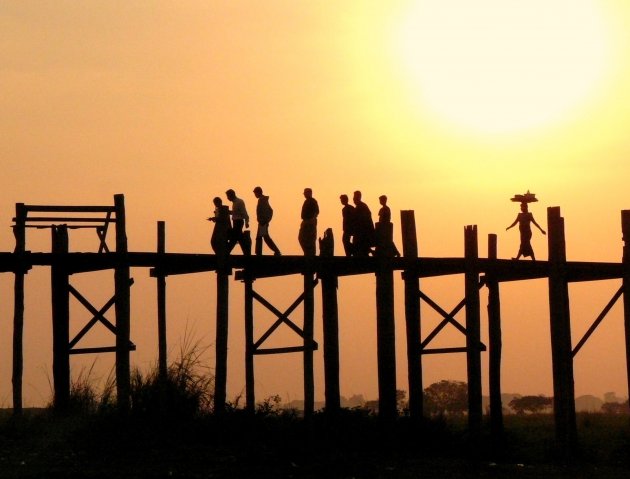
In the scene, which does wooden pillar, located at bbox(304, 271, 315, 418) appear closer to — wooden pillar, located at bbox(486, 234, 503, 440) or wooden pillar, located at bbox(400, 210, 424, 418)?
wooden pillar, located at bbox(400, 210, 424, 418)

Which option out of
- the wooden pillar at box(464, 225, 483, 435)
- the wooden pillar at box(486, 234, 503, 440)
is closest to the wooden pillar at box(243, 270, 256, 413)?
the wooden pillar at box(464, 225, 483, 435)

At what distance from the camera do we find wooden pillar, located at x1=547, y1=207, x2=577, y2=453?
2498 centimetres

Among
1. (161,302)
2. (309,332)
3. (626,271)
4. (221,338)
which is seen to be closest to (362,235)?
(309,332)

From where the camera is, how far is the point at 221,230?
23.9 m

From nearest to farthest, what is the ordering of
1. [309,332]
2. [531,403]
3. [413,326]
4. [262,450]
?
A: 1. [262,450]
2. [309,332]
3. [413,326]
4. [531,403]

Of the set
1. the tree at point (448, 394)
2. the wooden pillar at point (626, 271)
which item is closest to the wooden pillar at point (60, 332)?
the wooden pillar at point (626, 271)

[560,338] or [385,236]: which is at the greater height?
[385,236]

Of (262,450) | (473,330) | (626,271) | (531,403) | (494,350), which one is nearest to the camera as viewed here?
(262,450)

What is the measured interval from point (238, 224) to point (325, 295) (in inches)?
95.5

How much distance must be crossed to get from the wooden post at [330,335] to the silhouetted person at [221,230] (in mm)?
2299

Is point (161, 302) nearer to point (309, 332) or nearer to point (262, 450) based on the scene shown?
point (309, 332)

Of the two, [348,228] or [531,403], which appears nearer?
[348,228]

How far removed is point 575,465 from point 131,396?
25.0 ft

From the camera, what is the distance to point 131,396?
2316cm
